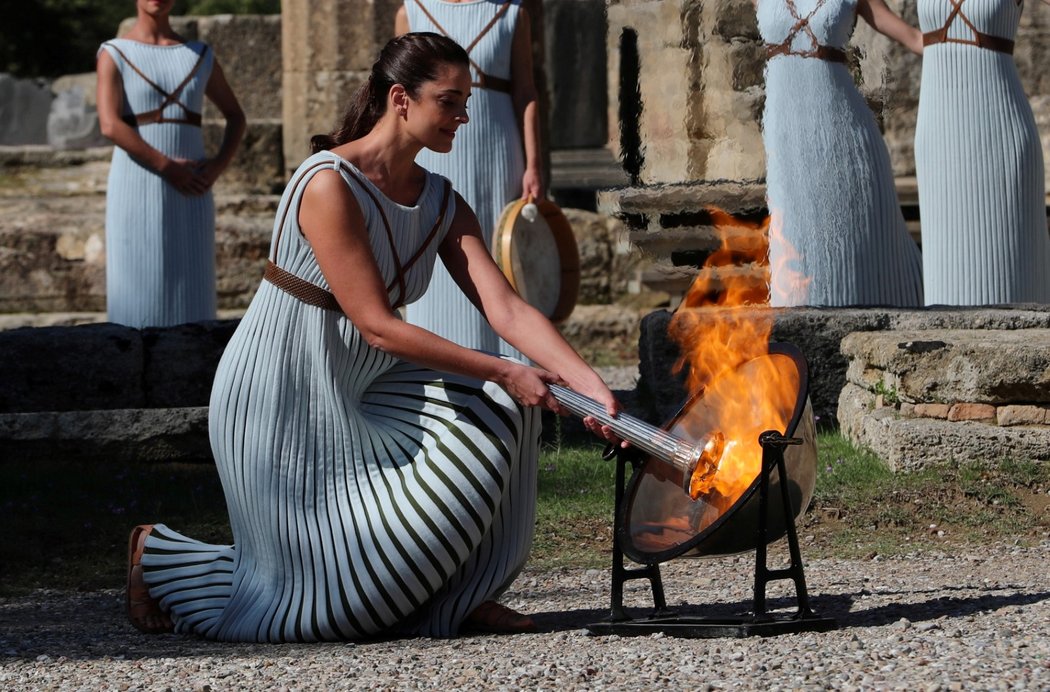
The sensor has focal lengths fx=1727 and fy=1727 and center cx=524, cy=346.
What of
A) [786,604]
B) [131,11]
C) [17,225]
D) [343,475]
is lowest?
[786,604]

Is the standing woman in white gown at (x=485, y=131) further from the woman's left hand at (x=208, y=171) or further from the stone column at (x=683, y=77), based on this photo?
the woman's left hand at (x=208, y=171)

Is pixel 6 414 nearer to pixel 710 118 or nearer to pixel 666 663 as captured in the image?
pixel 710 118

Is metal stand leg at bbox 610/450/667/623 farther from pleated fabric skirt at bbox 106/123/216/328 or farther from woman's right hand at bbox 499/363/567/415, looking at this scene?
pleated fabric skirt at bbox 106/123/216/328

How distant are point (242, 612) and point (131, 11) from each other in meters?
29.6

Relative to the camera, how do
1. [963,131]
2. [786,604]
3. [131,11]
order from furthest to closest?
[131,11] < [963,131] < [786,604]

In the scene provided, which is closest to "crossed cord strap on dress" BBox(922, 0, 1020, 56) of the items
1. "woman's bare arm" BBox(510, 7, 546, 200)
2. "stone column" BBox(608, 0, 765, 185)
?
"stone column" BBox(608, 0, 765, 185)

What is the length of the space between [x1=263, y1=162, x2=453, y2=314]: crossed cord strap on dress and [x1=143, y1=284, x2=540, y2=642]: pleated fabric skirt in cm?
3

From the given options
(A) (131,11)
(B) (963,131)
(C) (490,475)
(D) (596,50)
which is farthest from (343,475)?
(A) (131,11)

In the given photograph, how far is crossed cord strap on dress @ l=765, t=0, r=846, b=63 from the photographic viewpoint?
7168 mm

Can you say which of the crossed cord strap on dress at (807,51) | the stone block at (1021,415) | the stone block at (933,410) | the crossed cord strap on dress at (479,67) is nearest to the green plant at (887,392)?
the stone block at (933,410)

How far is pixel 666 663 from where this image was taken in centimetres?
378

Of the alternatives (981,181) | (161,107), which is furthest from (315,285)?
(161,107)

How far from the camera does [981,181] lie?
7.30 meters

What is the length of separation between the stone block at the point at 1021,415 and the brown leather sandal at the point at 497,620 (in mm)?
2319
